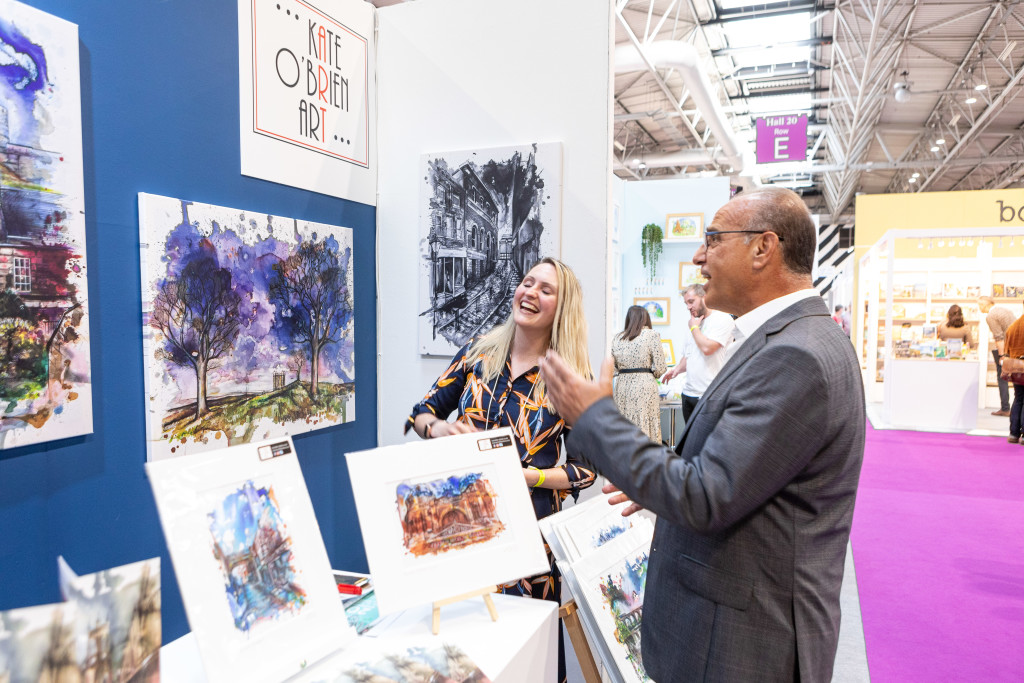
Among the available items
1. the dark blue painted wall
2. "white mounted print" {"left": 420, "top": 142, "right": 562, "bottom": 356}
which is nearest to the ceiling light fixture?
"white mounted print" {"left": 420, "top": 142, "right": 562, "bottom": 356}

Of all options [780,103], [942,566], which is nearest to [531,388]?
[942,566]

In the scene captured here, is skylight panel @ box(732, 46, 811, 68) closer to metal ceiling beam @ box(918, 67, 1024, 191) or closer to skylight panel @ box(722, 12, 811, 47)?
skylight panel @ box(722, 12, 811, 47)

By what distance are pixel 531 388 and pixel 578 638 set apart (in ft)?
2.44

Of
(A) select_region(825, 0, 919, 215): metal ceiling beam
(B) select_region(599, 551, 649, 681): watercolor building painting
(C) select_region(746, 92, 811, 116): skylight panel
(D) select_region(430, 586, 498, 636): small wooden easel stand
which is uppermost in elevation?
(C) select_region(746, 92, 811, 116): skylight panel

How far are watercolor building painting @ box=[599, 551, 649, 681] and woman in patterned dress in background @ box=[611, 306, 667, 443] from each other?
3639 millimetres

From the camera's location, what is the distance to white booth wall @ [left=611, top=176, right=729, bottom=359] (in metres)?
8.97

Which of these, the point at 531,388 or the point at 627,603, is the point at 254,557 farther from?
the point at 531,388

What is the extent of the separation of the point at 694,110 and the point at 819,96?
2313 millimetres

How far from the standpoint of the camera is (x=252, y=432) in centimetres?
234

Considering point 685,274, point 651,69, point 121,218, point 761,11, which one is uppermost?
point 761,11

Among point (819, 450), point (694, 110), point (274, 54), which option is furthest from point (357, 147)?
point (694, 110)

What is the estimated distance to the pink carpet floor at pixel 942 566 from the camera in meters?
3.10

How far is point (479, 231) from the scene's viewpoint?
9.31 feet

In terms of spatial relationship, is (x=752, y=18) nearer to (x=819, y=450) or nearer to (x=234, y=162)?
Result: (x=234, y=162)
